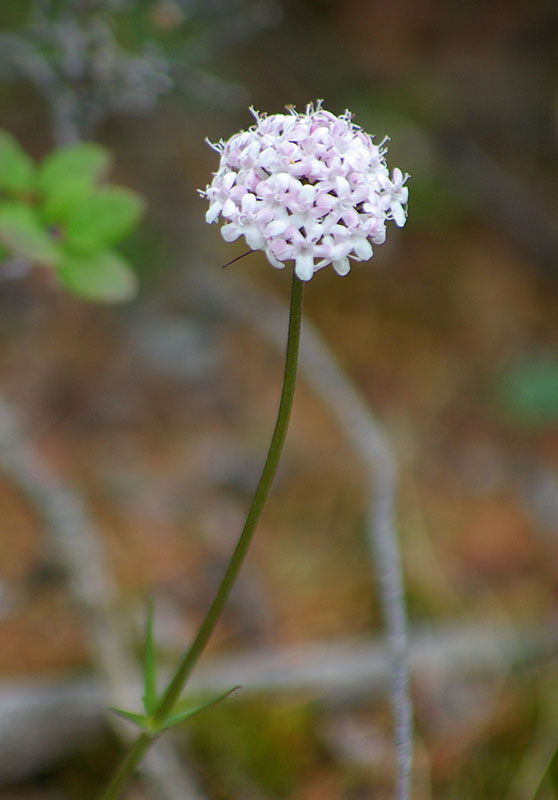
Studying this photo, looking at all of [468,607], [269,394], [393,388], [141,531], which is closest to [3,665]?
[141,531]

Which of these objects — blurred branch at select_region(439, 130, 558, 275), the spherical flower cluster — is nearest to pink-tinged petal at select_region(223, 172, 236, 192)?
the spherical flower cluster

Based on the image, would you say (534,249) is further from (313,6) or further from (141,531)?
(141,531)

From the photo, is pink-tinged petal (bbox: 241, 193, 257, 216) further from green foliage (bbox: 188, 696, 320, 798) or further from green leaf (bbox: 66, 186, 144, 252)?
green foliage (bbox: 188, 696, 320, 798)

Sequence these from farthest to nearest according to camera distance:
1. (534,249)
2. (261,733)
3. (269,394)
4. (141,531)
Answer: (534,249) → (269,394) → (141,531) → (261,733)

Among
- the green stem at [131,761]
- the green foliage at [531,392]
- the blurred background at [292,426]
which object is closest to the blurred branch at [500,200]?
the blurred background at [292,426]

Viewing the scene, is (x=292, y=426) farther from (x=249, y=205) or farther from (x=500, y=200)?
(x=249, y=205)

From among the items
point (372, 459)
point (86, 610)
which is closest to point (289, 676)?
point (86, 610)

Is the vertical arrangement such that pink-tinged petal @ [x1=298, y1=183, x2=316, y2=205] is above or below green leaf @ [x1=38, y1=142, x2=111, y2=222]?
below
